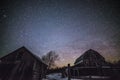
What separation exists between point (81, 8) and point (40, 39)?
Result: 180 centimetres

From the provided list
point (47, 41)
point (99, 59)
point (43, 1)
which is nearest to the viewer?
point (99, 59)

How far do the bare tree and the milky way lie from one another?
0.14 meters

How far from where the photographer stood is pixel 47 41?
18.4 feet

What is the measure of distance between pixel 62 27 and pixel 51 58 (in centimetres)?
116

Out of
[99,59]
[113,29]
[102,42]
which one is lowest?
[99,59]

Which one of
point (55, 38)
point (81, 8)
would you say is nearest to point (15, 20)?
point (55, 38)

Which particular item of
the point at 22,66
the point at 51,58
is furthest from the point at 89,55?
the point at 22,66

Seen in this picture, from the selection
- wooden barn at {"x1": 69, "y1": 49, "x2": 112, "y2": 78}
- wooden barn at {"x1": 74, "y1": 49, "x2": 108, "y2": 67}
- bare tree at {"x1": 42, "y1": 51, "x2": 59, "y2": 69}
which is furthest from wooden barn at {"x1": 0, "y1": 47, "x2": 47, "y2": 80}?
wooden barn at {"x1": 74, "y1": 49, "x2": 108, "y2": 67}

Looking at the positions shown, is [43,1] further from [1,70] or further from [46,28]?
[1,70]

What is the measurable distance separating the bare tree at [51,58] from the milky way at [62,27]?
14 centimetres

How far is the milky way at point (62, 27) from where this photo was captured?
5383 millimetres

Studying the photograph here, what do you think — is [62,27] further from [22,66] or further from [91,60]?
[22,66]

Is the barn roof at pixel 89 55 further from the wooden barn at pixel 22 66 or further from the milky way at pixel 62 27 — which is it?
the wooden barn at pixel 22 66

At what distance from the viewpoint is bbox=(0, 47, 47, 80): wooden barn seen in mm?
5305
